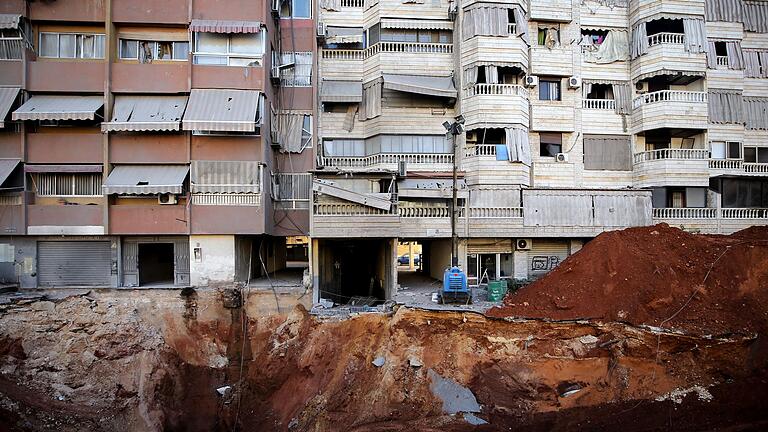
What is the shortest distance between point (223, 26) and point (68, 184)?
1148cm

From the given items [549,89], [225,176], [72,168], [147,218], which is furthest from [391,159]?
[72,168]

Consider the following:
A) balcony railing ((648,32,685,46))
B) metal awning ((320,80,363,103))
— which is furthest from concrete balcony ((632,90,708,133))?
metal awning ((320,80,363,103))

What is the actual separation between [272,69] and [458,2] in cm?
1199

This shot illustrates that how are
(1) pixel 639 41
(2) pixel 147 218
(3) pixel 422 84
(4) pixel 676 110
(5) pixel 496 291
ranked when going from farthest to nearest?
(1) pixel 639 41 → (4) pixel 676 110 → (3) pixel 422 84 → (2) pixel 147 218 → (5) pixel 496 291

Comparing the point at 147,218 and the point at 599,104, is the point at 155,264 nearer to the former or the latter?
the point at 147,218

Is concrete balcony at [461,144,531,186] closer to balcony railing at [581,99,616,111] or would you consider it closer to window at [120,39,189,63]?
balcony railing at [581,99,616,111]

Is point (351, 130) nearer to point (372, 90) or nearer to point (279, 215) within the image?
point (372, 90)

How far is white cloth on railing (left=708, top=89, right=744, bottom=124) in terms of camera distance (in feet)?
86.0

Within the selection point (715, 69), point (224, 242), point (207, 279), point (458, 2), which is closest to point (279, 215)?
point (224, 242)

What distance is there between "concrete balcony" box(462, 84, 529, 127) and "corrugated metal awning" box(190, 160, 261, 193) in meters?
12.7

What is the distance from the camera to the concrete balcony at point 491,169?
2402 cm

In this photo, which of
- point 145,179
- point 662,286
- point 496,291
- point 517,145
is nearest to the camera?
point 662,286

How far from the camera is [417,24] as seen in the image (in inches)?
1017

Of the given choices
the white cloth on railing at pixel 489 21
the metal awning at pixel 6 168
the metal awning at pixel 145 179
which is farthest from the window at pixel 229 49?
the white cloth on railing at pixel 489 21
